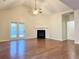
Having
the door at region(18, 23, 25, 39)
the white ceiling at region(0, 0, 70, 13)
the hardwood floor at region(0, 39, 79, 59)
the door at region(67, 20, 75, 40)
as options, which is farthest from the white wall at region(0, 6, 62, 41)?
the hardwood floor at region(0, 39, 79, 59)

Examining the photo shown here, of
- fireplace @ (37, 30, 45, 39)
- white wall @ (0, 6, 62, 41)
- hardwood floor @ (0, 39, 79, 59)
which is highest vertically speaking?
white wall @ (0, 6, 62, 41)

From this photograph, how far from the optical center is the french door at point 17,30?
10.4 metres

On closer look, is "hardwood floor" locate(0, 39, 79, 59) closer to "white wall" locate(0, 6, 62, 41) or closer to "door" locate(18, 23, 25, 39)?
"white wall" locate(0, 6, 62, 41)

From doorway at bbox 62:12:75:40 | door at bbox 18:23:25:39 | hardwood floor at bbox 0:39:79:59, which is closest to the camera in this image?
hardwood floor at bbox 0:39:79:59

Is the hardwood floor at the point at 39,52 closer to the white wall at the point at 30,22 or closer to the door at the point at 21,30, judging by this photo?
the white wall at the point at 30,22

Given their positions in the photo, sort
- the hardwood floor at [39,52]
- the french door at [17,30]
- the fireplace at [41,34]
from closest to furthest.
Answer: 1. the hardwood floor at [39,52]
2. the french door at [17,30]
3. the fireplace at [41,34]

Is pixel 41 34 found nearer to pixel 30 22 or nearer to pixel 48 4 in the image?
pixel 30 22

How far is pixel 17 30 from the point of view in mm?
10938

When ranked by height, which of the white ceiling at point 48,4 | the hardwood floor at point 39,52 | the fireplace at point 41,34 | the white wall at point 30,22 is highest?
the white ceiling at point 48,4

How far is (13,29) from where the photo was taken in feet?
34.6

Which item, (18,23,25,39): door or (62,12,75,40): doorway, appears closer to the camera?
(62,12,75,40): doorway

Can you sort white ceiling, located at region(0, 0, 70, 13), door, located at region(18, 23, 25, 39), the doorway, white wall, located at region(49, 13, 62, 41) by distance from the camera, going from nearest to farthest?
white ceiling, located at region(0, 0, 70, 13), white wall, located at region(49, 13, 62, 41), the doorway, door, located at region(18, 23, 25, 39)

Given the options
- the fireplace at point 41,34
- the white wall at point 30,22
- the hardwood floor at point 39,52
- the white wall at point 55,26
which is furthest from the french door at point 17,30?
the hardwood floor at point 39,52

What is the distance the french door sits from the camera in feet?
34.1
